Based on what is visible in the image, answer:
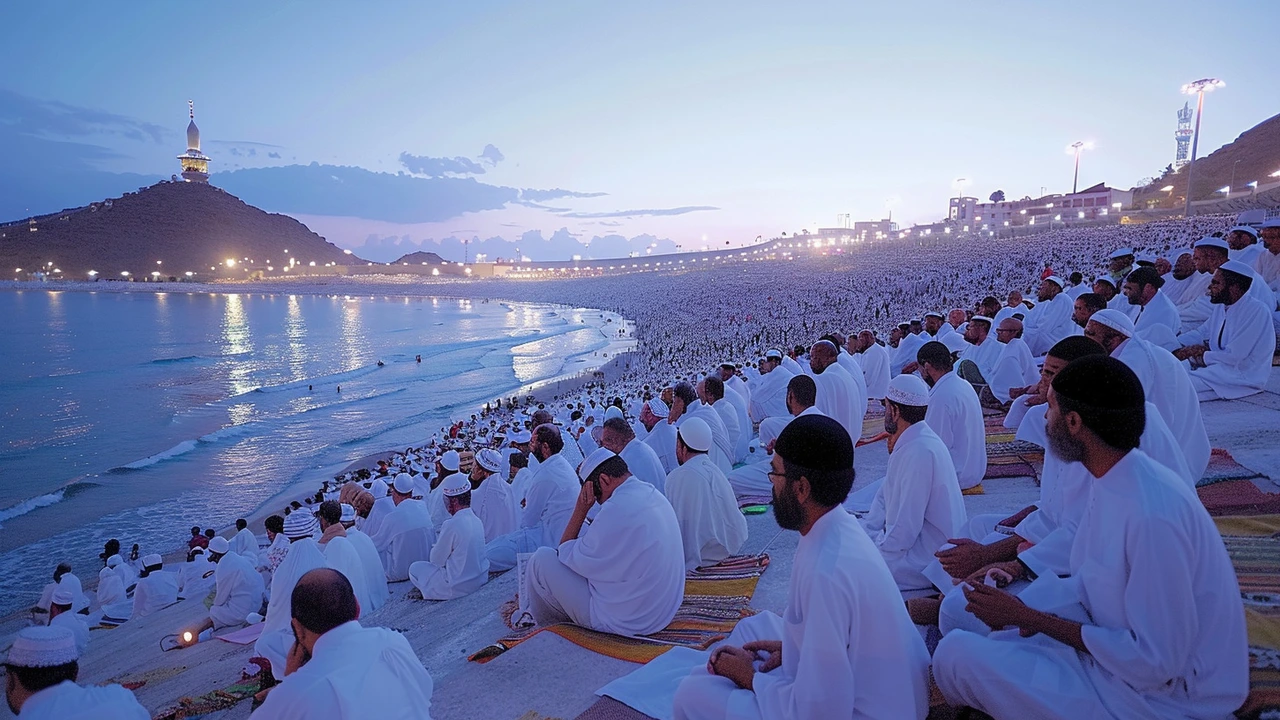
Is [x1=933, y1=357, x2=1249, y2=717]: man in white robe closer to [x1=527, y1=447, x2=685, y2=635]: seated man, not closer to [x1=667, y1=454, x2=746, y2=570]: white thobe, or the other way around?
[x1=527, y1=447, x2=685, y2=635]: seated man

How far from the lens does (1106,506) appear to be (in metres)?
2.15

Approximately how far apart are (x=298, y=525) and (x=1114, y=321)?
18.1 ft

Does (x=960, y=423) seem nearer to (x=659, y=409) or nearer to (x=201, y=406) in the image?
(x=659, y=409)

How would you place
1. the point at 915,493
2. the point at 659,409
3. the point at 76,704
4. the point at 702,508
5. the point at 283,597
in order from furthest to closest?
the point at 659,409 < the point at 702,508 < the point at 283,597 < the point at 915,493 < the point at 76,704

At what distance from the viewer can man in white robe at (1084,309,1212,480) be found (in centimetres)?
376

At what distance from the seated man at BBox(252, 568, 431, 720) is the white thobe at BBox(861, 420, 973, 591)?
2337mm

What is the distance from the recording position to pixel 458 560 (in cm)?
562

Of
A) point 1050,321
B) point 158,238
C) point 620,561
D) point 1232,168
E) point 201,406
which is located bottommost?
point 201,406

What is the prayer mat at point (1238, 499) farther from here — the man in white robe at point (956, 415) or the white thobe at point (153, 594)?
the white thobe at point (153, 594)

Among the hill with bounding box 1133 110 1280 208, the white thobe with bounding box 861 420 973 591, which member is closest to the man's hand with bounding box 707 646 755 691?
the white thobe with bounding box 861 420 973 591

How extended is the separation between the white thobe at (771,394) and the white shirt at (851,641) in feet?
24.6

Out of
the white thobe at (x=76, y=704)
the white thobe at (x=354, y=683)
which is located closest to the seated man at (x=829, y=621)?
the white thobe at (x=354, y=683)

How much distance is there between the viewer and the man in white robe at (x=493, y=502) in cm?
664

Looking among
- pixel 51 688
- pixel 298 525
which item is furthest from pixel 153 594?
pixel 51 688
